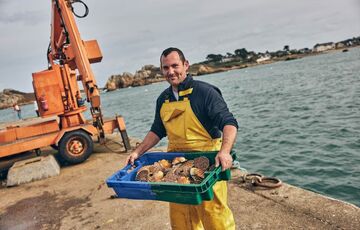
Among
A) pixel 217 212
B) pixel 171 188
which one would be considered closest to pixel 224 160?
pixel 171 188

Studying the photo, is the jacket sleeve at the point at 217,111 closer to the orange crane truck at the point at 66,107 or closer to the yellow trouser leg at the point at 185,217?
the yellow trouser leg at the point at 185,217

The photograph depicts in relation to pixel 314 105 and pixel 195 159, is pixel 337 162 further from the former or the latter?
pixel 314 105

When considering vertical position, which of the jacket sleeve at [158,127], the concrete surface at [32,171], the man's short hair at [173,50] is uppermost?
the man's short hair at [173,50]

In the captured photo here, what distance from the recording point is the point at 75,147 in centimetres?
884

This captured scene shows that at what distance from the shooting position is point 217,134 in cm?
309

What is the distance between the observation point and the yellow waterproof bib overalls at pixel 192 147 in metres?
2.98

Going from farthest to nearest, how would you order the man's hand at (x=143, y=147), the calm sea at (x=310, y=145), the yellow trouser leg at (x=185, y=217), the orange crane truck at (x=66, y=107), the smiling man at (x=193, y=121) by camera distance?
the orange crane truck at (x=66, y=107) < the calm sea at (x=310, y=145) < the man's hand at (x=143, y=147) < the yellow trouser leg at (x=185, y=217) < the smiling man at (x=193, y=121)

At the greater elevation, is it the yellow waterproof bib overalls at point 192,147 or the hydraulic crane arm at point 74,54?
the hydraulic crane arm at point 74,54

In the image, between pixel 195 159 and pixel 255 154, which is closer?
pixel 195 159

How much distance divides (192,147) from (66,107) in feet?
22.8

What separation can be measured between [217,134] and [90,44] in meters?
7.73

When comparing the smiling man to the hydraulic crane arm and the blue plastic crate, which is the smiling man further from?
the hydraulic crane arm

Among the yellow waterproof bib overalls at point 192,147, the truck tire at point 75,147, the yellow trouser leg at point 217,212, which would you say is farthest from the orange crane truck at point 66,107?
the yellow trouser leg at point 217,212

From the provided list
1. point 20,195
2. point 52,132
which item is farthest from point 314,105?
point 20,195
